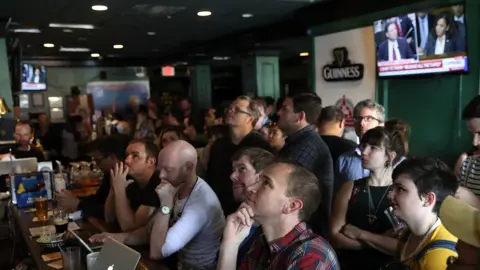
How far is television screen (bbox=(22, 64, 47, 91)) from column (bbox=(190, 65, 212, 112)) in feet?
12.8

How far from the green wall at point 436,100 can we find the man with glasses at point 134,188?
3124mm

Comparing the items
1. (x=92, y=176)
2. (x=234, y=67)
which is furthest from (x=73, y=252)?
(x=234, y=67)

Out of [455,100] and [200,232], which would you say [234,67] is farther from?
[200,232]

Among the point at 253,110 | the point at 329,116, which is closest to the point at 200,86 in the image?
the point at 253,110

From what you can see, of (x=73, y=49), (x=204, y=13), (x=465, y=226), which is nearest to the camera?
(x=465, y=226)

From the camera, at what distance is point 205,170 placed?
13.6 ft

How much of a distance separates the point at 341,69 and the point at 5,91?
4555 mm

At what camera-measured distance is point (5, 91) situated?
5930 mm

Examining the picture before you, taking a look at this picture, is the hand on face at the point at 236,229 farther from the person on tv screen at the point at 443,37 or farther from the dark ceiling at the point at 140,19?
the dark ceiling at the point at 140,19

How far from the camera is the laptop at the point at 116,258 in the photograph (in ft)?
5.44

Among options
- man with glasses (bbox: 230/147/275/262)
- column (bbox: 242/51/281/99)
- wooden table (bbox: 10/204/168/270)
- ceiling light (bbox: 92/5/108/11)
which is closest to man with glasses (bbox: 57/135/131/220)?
wooden table (bbox: 10/204/168/270)

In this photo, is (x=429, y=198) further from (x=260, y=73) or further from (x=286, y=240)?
(x=260, y=73)

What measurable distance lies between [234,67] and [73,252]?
14022 millimetres

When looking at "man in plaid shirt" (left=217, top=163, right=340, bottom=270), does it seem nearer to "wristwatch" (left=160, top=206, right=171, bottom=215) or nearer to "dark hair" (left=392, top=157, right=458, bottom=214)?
"dark hair" (left=392, top=157, right=458, bottom=214)
